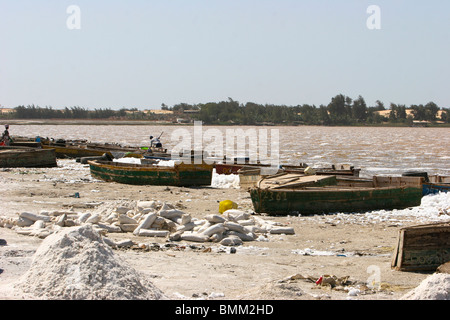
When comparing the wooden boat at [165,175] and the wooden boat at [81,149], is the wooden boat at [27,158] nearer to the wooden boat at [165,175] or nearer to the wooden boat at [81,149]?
the wooden boat at [81,149]

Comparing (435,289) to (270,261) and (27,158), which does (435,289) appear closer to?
(270,261)

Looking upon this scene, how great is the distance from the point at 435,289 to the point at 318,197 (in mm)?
9712

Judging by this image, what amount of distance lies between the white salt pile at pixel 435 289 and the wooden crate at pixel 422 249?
8.23ft

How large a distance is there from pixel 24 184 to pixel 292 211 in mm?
10388

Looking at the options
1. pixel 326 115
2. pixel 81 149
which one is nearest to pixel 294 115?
pixel 326 115

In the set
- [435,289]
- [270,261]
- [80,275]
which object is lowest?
[270,261]

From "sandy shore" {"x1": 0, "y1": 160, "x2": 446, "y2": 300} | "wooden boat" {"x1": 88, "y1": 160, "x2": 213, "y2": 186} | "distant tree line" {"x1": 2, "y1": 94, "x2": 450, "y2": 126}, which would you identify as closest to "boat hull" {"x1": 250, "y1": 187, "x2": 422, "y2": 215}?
"sandy shore" {"x1": 0, "y1": 160, "x2": 446, "y2": 300}

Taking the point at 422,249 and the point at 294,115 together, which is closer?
the point at 422,249

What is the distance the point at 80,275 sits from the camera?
21.3ft

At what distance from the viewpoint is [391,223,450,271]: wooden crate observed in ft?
30.3

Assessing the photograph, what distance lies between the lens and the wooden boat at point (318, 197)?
16.0 metres

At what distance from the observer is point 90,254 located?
268 inches
